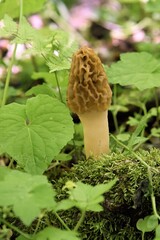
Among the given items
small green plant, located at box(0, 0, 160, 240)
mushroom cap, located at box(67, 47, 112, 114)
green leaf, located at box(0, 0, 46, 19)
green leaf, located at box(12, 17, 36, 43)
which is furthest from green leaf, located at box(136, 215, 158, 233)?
green leaf, located at box(0, 0, 46, 19)

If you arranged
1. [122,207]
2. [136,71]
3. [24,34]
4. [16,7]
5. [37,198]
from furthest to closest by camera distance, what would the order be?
[16,7], [136,71], [24,34], [122,207], [37,198]

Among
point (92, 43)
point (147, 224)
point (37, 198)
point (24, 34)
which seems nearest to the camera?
point (37, 198)

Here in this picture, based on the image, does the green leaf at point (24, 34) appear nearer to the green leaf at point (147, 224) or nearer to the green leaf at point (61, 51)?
the green leaf at point (61, 51)

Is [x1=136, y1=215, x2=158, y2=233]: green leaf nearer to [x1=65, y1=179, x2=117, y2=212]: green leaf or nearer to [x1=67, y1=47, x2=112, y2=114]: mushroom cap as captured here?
[x1=65, y1=179, x2=117, y2=212]: green leaf

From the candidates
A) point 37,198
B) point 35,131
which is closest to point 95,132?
point 35,131

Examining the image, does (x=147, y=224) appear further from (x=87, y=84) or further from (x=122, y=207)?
(x=87, y=84)

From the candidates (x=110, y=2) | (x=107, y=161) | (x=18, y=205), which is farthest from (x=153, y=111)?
(x=110, y=2)

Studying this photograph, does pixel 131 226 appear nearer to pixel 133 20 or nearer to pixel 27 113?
pixel 27 113

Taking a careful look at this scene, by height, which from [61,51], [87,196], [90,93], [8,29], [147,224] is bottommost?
[147,224]
